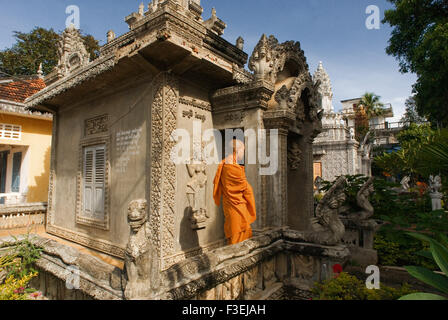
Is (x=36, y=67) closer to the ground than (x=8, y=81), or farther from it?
farther from it

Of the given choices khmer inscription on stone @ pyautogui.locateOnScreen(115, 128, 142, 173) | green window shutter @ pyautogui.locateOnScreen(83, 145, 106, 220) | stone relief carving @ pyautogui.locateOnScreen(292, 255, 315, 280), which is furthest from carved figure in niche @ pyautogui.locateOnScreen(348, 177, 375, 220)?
green window shutter @ pyautogui.locateOnScreen(83, 145, 106, 220)

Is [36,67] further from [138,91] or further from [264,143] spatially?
[264,143]

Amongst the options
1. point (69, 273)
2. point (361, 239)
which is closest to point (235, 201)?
point (69, 273)

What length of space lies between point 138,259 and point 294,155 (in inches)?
218

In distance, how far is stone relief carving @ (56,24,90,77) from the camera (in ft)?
26.3

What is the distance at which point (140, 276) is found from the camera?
2381 millimetres

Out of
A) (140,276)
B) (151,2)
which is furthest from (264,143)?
(151,2)

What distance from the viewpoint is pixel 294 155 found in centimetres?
711

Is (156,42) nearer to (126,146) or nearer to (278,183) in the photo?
(126,146)

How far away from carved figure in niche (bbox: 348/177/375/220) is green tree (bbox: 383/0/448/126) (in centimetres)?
660

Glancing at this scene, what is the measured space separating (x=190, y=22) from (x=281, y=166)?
3.35 metres

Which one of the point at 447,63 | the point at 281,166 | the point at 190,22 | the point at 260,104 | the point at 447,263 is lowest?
the point at 447,263

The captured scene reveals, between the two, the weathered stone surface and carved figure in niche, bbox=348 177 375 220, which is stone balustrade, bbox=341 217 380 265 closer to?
carved figure in niche, bbox=348 177 375 220

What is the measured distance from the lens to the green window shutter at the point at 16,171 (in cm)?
1183
